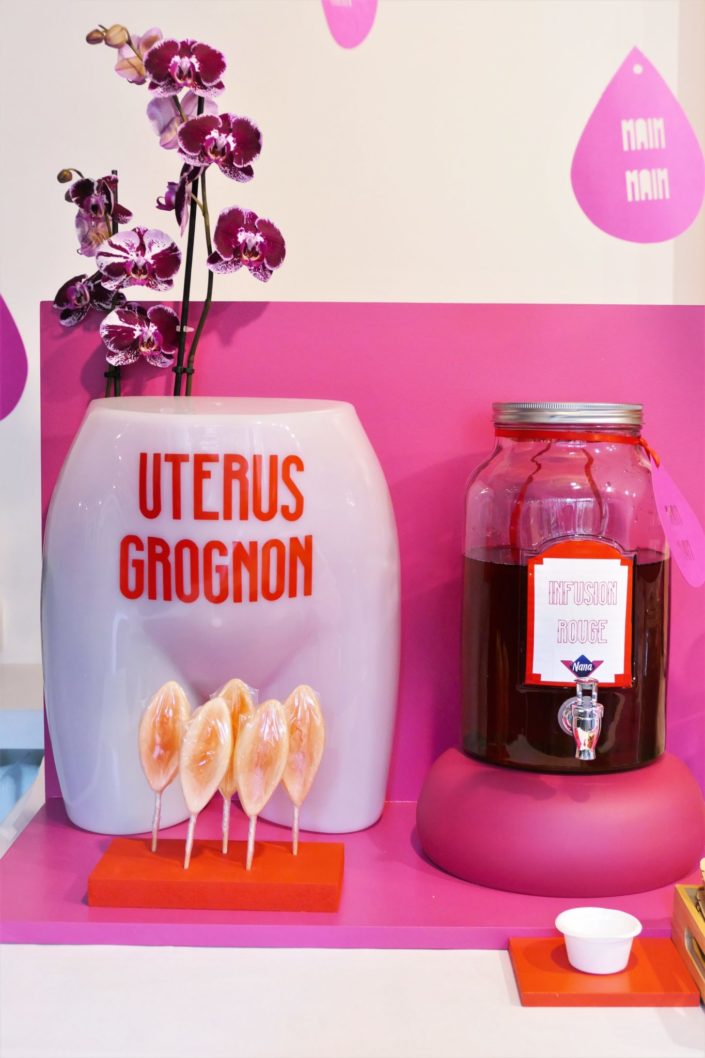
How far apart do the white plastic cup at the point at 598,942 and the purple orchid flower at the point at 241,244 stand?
0.60 metres

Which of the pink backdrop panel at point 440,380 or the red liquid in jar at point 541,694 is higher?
the pink backdrop panel at point 440,380

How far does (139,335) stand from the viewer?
102 centimetres

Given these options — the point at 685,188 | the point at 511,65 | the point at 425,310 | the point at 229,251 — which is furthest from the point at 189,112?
the point at 511,65

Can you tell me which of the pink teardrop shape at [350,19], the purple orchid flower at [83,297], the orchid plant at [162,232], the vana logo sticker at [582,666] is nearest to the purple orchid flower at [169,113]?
the orchid plant at [162,232]

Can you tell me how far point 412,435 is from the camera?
1073 millimetres

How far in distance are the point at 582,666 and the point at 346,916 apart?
0.26 metres

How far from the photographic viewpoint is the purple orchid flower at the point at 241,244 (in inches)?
40.1

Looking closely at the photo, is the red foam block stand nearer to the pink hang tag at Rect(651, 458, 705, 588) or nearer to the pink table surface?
the pink table surface

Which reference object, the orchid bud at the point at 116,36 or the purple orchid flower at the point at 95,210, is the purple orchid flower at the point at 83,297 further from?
the orchid bud at the point at 116,36

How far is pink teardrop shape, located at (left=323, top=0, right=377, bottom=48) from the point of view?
1.38 m

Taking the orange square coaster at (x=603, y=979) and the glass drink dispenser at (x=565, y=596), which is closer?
the orange square coaster at (x=603, y=979)

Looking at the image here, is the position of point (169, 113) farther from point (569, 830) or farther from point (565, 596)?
point (569, 830)

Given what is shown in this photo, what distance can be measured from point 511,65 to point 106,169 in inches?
22.8

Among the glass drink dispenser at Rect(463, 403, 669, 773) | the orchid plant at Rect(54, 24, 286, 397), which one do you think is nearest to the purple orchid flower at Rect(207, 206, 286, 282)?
the orchid plant at Rect(54, 24, 286, 397)
